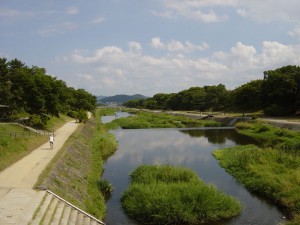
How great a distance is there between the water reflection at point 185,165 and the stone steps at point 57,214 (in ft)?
7.53

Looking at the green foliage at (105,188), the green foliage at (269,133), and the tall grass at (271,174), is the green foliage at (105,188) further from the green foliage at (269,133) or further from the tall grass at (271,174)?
the green foliage at (269,133)

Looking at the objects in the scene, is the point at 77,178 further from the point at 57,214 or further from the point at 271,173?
the point at 271,173

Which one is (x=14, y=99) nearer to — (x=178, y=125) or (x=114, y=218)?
(x=114, y=218)

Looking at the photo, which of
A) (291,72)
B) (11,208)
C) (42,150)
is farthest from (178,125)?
(11,208)

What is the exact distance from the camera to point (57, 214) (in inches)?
669

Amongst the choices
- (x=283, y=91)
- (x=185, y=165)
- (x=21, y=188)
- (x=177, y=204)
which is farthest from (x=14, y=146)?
(x=283, y=91)

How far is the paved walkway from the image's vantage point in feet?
51.3

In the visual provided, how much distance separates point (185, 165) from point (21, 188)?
1873 centimetres

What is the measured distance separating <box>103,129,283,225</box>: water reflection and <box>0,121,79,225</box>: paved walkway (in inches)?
187

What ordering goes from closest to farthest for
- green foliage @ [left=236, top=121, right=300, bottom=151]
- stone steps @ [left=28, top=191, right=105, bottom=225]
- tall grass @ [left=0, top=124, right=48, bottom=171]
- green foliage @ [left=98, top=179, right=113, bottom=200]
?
1. stone steps @ [left=28, top=191, right=105, bottom=225]
2. green foliage @ [left=98, top=179, right=113, bottom=200]
3. tall grass @ [left=0, top=124, right=48, bottom=171]
4. green foliage @ [left=236, top=121, right=300, bottom=151]

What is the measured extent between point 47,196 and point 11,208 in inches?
105

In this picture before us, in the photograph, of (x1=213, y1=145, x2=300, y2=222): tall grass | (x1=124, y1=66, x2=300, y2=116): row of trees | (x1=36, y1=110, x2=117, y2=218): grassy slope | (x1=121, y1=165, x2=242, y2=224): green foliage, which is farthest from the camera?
(x1=124, y1=66, x2=300, y2=116): row of trees

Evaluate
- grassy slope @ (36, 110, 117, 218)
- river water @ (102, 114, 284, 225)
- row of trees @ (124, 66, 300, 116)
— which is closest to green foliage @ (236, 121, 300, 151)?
river water @ (102, 114, 284, 225)

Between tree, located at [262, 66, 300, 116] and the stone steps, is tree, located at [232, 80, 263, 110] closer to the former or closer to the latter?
tree, located at [262, 66, 300, 116]
